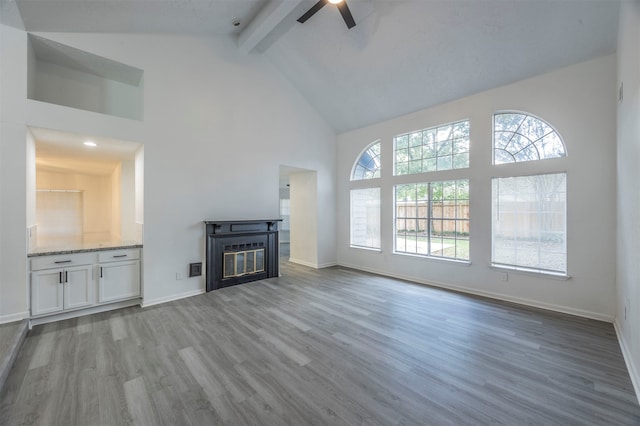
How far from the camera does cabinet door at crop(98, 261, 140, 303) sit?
3467 millimetres

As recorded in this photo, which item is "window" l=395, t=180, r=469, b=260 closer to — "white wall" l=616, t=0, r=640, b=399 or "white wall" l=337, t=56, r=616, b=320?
"white wall" l=337, t=56, r=616, b=320

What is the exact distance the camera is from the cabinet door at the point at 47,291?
302 centimetres

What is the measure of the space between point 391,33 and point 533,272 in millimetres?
3923

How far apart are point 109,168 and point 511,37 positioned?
23.0ft

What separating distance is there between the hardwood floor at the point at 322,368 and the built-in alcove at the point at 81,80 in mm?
2966

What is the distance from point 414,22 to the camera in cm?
357

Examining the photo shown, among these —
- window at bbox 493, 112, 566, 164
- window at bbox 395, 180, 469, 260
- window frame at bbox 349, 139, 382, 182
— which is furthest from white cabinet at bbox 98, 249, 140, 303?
window at bbox 493, 112, 566, 164

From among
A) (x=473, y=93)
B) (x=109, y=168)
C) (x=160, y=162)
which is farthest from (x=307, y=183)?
(x=109, y=168)

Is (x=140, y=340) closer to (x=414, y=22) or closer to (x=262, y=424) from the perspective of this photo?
(x=262, y=424)

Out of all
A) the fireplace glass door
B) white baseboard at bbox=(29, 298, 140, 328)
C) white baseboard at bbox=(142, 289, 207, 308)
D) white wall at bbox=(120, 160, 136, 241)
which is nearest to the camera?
white baseboard at bbox=(29, 298, 140, 328)

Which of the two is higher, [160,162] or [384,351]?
[160,162]

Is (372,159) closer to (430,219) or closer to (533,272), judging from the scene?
(430,219)

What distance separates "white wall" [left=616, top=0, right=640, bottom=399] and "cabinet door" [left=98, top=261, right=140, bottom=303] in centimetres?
521

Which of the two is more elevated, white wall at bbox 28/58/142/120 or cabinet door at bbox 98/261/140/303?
white wall at bbox 28/58/142/120
